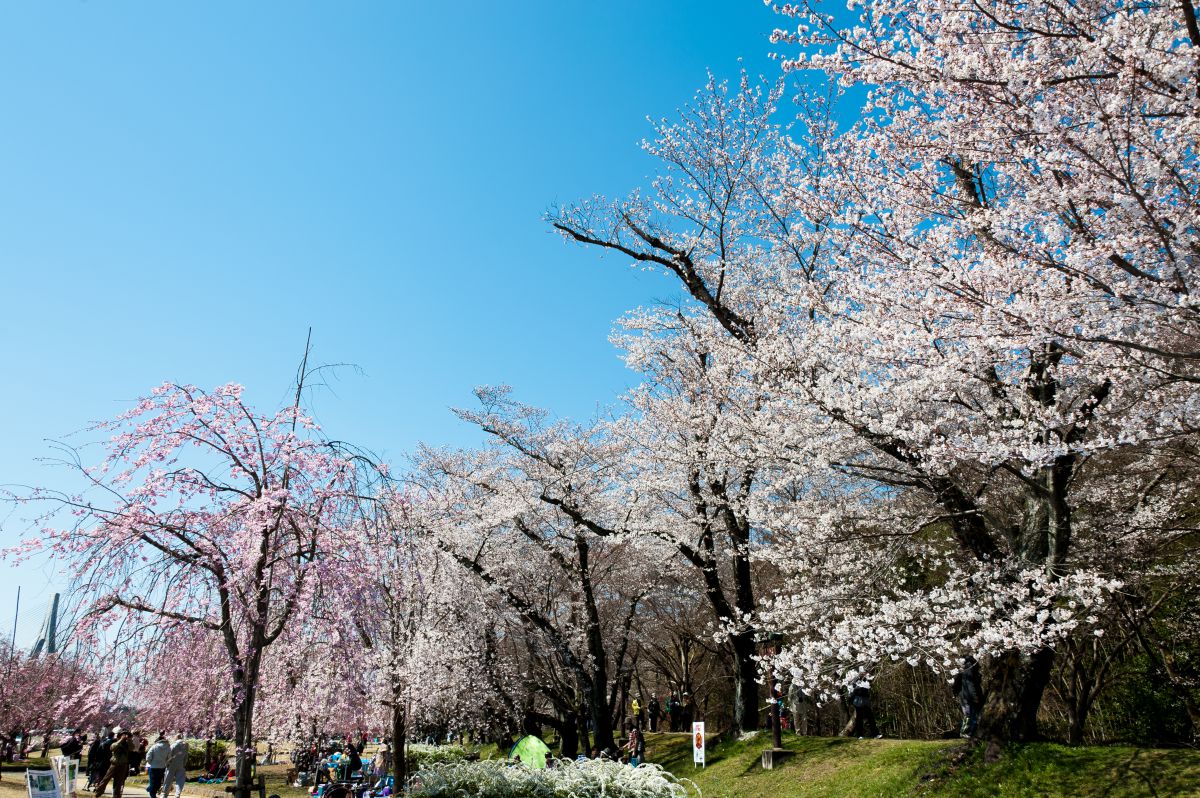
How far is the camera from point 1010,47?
662 cm

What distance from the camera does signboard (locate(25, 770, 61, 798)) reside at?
7.98 meters

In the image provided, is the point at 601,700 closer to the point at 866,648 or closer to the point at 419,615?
the point at 419,615

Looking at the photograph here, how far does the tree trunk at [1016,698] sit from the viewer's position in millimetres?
9883

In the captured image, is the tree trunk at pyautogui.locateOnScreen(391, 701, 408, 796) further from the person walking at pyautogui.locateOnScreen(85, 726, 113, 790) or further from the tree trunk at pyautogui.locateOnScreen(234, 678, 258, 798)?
the tree trunk at pyautogui.locateOnScreen(234, 678, 258, 798)

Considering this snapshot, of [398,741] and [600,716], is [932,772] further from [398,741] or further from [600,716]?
[398,741]

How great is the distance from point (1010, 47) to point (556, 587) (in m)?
19.3

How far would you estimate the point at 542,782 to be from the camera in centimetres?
673

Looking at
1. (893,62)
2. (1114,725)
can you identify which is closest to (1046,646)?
(893,62)

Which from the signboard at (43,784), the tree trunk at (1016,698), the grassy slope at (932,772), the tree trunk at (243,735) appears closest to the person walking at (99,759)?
the signboard at (43,784)

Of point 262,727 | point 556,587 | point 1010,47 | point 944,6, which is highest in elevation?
point 944,6

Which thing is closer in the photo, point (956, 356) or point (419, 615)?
point (956, 356)

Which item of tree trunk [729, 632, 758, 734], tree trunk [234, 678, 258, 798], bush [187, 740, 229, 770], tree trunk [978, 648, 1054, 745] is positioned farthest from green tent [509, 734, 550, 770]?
bush [187, 740, 229, 770]

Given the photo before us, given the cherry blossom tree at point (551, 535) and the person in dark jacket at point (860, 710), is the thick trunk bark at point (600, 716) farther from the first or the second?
the person in dark jacket at point (860, 710)

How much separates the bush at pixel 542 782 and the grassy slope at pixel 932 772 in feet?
16.0
